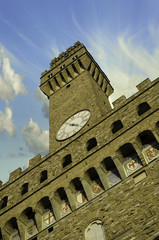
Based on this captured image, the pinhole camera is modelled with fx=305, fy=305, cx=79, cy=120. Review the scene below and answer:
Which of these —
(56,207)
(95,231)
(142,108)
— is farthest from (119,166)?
(142,108)

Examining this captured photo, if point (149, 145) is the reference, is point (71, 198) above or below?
below

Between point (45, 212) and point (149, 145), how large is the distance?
5.53m

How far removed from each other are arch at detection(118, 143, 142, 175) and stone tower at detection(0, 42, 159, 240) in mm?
43

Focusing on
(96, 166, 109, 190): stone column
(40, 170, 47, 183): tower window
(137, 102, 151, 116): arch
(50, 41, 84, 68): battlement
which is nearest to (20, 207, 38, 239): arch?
(40, 170, 47, 183): tower window

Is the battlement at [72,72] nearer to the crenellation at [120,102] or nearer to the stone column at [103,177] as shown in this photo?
Answer: the crenellation at [120,102]

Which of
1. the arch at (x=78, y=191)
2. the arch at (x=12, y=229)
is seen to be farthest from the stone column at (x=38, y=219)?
the arch at (x=78, y=191)

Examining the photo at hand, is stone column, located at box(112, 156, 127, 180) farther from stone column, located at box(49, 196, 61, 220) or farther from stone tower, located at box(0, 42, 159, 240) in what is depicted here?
stone column, located at box(49, 196, 61, 220)

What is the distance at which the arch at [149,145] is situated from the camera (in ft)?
40.4

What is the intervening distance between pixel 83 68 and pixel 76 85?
2.09 metres

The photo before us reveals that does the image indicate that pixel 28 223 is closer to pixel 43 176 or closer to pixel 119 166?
pixel 43 176

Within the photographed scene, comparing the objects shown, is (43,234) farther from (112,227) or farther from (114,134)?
(114,134)

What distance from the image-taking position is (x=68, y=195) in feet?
43.0

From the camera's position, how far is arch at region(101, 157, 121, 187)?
12.6m

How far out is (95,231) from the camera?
1128 centimetres
